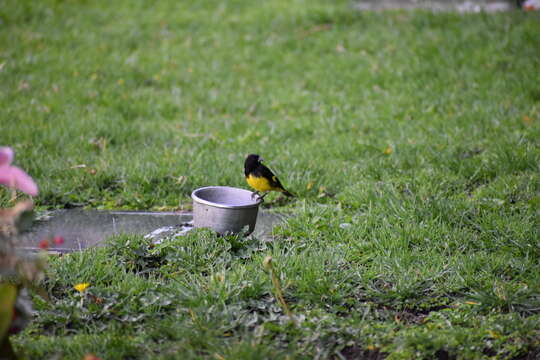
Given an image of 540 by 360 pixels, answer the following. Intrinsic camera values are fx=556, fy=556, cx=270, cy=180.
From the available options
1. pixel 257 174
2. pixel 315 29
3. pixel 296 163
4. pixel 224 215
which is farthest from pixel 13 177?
pixel 315 29

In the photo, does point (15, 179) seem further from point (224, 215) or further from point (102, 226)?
point (102, 226)

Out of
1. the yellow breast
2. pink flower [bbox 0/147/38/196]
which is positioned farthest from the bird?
pink flower [bbox 0/147/38/196]

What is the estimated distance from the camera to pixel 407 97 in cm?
604

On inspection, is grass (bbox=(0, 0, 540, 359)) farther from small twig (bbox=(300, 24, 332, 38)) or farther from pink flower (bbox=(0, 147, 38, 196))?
pink flower (bbox=(0, 147, 38, 196))

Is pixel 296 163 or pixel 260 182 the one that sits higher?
pixel 260 182

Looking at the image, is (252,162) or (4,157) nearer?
(4,157)

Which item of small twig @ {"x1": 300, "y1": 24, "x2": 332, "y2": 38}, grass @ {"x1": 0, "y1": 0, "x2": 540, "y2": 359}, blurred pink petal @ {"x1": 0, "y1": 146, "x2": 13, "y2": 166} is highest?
small twig @ {"x1": 300, "y1": 24, "x2": 332, "y2": 38}

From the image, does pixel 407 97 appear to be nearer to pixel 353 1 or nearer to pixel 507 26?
pixel 507 26

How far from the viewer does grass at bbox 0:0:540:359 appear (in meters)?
2.47

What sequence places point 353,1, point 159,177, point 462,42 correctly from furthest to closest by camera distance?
point 353,1 < point 462,42 < point 159,177

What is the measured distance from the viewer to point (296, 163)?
15.2ft

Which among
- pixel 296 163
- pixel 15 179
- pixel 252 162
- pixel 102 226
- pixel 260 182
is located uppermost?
pixel 15 179

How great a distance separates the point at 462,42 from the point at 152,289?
18.8 ft

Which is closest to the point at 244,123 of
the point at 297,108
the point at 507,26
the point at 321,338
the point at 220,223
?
the point at 297,108
